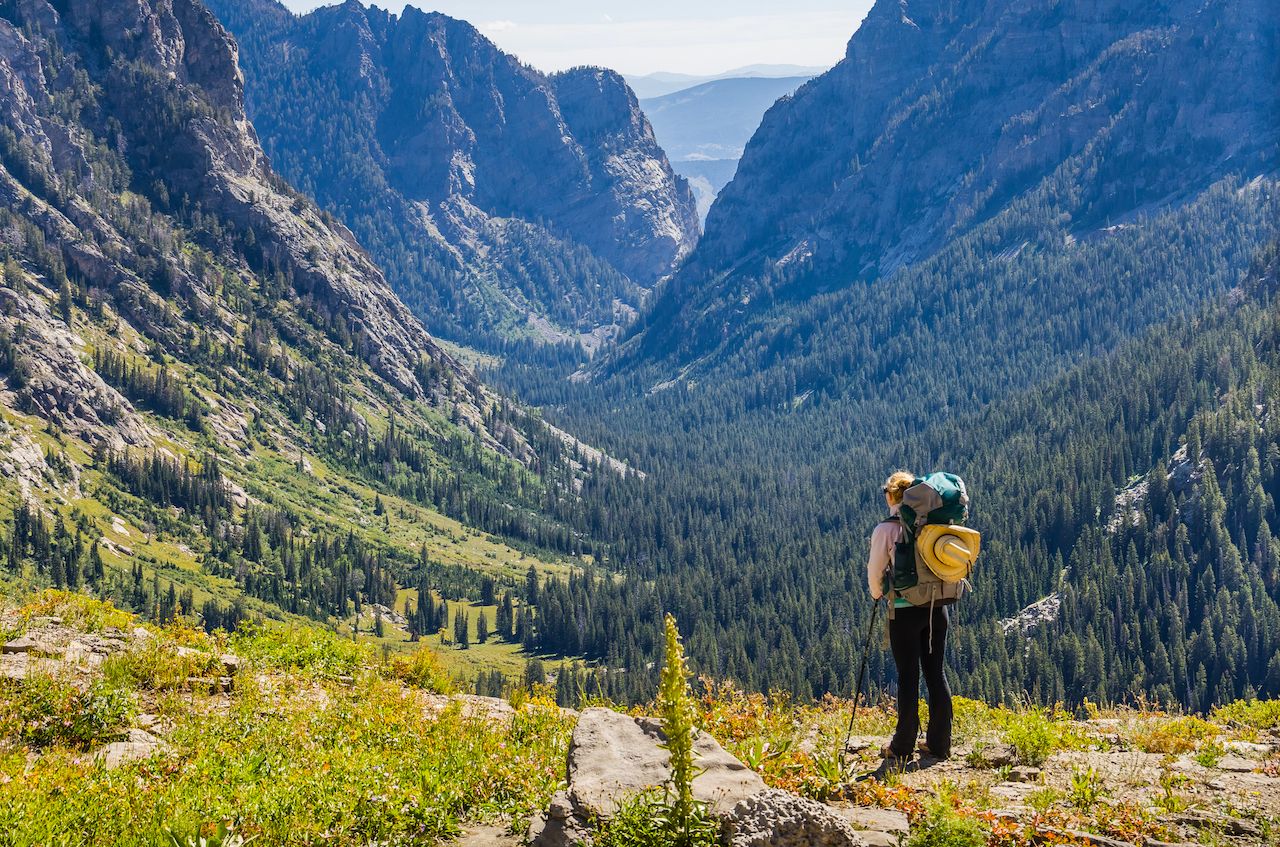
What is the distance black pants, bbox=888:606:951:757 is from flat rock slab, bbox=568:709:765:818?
16.3 feet

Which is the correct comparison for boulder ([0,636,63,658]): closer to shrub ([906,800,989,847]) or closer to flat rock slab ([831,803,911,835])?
flat rock slab ([831,803,911,835])

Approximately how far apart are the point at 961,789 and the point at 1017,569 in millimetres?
186734

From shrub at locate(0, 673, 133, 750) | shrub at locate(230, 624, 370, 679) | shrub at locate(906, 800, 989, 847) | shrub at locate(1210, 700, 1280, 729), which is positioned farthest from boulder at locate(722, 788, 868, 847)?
shrub at locate(1210, 700, 1280, 729)

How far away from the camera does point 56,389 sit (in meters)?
188

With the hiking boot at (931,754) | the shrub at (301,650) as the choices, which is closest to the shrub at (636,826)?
the hiking boot at (931,754)

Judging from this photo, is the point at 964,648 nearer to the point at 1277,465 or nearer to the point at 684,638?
the point at 684,638

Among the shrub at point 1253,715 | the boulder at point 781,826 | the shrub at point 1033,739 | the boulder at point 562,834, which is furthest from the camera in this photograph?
the shrub at point 1253,715

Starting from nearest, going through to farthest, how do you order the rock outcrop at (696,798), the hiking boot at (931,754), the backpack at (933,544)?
the rock outcrop at (696,798)
the backpack at (933,544)
the hiking boot at (931,754)

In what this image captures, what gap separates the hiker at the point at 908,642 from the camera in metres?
18.0

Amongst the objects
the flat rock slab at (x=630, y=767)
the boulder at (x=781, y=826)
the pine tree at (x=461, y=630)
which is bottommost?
the pine tree at (x=461, y=630)

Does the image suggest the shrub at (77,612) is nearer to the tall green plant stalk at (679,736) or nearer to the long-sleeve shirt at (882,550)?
the tall green plant stalk at (679,736)

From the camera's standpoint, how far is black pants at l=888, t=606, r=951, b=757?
711 inches

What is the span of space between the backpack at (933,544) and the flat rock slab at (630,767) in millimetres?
5200

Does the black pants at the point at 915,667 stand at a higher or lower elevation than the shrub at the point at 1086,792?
higher
